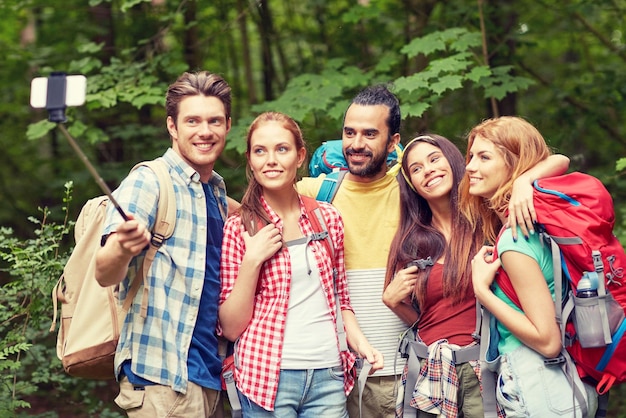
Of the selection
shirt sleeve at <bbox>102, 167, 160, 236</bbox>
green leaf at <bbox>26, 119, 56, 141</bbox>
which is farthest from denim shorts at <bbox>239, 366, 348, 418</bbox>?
green leaf at <bbox>26, 119, 56, 141</bbox>

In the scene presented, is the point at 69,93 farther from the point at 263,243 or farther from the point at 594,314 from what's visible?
the point at 594,314

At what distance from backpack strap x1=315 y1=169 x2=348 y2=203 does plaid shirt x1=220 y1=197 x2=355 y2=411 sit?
38cm

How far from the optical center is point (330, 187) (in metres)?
3.78

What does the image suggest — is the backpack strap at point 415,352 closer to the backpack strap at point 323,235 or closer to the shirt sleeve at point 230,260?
the backpack strap at point 323,235

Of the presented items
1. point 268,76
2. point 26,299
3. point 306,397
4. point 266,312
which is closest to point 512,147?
point 266,312

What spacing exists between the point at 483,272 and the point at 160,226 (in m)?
1.39

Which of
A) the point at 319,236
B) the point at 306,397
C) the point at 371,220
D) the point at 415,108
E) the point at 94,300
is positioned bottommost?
the point at 306,397

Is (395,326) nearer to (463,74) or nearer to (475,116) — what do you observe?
(463,74)

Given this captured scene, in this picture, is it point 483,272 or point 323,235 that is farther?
point 323,235

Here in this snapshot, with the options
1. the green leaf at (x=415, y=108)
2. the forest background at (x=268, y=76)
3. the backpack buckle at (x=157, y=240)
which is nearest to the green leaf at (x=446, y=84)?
the forest background at (x=268, y=76)

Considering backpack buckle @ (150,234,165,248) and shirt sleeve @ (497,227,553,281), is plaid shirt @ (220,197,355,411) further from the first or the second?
shirt sleeve @ (497,227,553,281)

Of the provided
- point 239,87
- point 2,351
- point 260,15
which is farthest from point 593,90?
point 2,351

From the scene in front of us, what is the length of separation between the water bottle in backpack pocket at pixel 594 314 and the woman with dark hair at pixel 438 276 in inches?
Answer: 20.2

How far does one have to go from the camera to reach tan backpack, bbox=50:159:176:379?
122 inches
